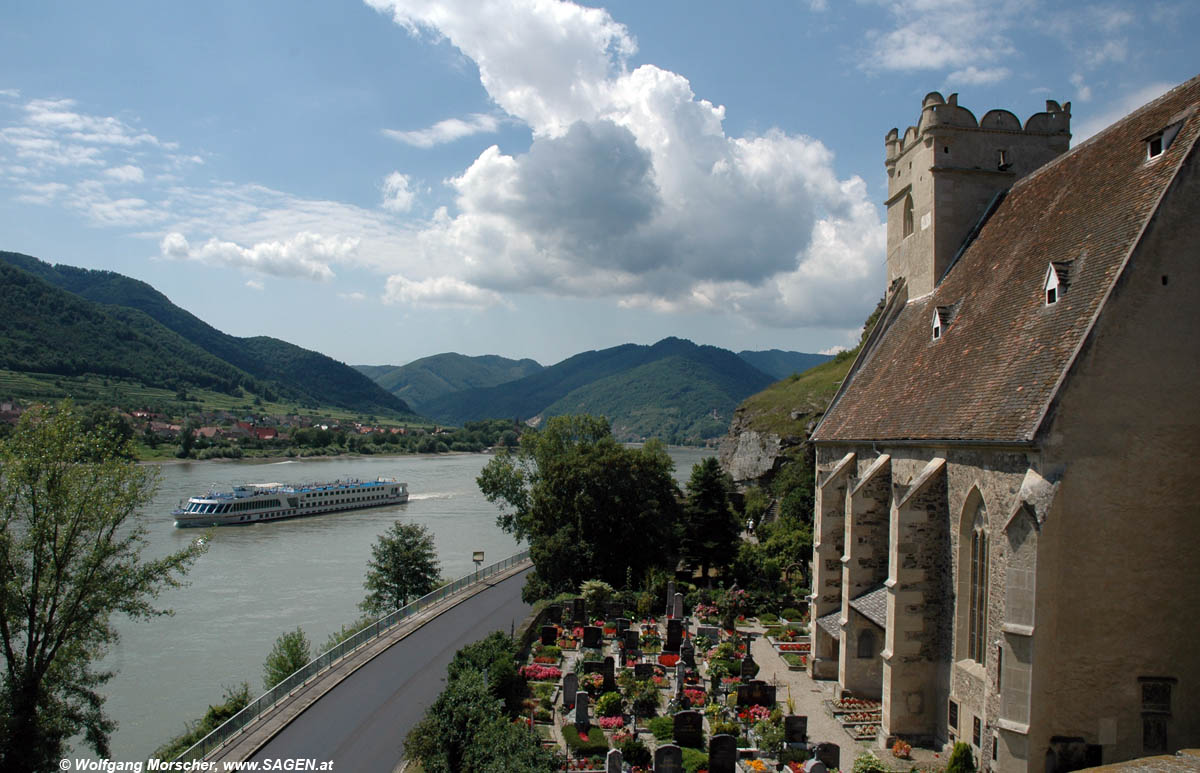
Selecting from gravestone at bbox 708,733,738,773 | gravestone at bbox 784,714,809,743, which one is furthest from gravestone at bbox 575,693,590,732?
gravestone at bbox 784,714,809,743

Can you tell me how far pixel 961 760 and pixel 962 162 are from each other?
17.4 meters

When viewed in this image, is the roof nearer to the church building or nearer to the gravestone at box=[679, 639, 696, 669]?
the church building

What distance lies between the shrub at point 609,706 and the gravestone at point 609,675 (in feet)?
3.93

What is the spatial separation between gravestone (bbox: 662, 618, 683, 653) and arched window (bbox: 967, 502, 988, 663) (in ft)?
45.3

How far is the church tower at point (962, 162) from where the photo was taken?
945 inches

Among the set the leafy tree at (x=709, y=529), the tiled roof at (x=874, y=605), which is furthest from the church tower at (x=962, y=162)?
the leafy tree at (x=709, y=529)

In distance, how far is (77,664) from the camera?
848 inches

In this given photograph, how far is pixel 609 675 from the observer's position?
23.5 meters

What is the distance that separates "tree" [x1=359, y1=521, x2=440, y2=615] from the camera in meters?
38.8

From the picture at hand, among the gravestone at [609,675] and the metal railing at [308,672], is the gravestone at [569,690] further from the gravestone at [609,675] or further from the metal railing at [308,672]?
the metal railing at [308,672]

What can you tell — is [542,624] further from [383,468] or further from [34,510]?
[383,468]

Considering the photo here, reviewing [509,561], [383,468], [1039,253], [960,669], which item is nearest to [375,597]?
[509,561]

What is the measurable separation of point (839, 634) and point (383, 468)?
118 meters

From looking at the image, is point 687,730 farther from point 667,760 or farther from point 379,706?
point 379,706
